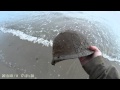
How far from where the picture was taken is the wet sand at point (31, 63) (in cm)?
135

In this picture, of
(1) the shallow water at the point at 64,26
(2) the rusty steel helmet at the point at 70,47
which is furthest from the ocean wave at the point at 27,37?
(2) the rusty steel helmet at the point at 70,47

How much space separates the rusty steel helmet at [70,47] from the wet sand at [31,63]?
2.60 ft

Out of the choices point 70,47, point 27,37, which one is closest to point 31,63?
point 27,37

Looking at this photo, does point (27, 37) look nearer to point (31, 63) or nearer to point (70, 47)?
point (31, 63)

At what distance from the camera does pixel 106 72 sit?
52cm

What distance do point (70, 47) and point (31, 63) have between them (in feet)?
2.96

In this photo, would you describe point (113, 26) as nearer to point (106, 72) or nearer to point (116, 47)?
point (116, 47)

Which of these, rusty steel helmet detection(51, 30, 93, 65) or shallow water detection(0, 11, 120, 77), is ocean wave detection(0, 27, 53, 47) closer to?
shallow water detection(0, 11, 120, 77)

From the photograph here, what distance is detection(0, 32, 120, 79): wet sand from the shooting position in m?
1.35

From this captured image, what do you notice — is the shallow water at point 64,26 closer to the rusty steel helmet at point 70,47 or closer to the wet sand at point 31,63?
the wet sand at point 31,63

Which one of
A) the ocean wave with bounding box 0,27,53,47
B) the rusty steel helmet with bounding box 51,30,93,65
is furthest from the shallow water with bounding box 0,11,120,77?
the rusty steel helmet with bounding box 51,30,93,65
